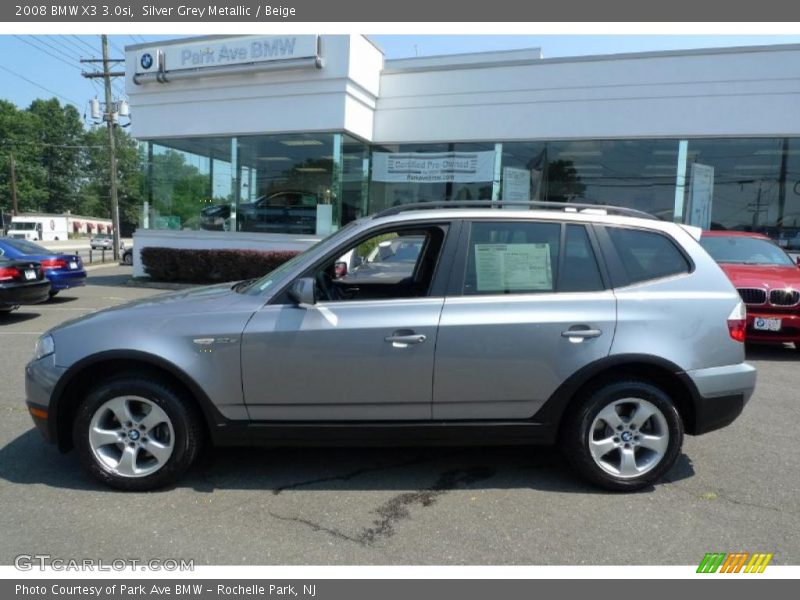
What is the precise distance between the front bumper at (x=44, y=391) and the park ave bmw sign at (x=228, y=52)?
13014 mm

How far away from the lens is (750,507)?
3537 mm

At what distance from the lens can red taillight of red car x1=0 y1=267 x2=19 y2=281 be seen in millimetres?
9542

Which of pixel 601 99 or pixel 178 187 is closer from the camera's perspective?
pixel 601 99

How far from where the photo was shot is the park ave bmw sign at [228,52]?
15031 millimetres

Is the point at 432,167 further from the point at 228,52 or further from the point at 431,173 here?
the point at 228,52

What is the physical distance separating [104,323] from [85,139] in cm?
10962

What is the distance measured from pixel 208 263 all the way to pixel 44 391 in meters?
12.7

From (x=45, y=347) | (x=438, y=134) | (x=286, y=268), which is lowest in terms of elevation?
(x=45, y=347)

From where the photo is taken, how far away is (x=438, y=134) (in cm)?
1598

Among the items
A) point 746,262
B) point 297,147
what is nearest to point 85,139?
point 297,147

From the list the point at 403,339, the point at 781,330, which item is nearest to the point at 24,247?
the point at 403,339

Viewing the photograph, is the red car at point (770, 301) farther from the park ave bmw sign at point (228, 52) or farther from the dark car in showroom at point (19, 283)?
the park ave bmw sign at point (228, 52)

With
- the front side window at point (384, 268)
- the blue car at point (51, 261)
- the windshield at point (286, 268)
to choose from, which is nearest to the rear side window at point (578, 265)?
the front side window at point (384, 268)

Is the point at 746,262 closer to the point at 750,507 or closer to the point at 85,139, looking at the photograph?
the point at 750,507
